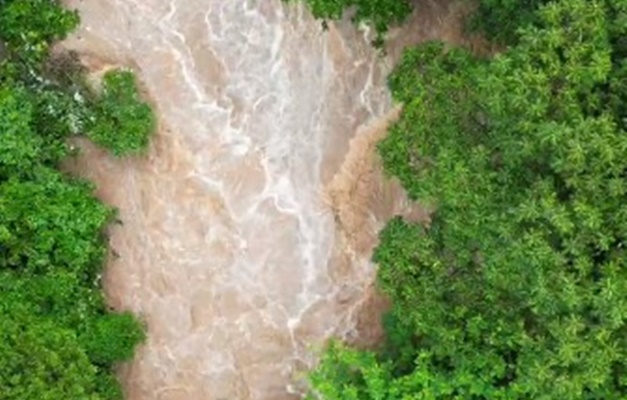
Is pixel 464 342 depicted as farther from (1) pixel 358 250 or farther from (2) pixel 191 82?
(2) pixel 191 82

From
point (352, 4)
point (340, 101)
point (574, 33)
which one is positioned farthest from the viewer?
point (340, 101)

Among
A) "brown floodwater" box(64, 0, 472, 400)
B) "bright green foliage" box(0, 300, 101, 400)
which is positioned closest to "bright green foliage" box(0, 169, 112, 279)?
"bright green foliage" box(0, 300, 101, 400)

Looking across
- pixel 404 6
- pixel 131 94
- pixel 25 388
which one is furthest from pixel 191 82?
pixel 25 388

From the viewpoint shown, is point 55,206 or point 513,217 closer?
point 513,217

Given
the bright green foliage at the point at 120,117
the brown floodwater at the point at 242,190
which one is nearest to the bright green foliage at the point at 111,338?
the brown floodwater at the point at 242,190

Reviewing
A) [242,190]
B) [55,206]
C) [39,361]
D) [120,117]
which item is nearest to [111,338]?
[39,361]

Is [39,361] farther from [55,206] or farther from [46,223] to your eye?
[55,206]

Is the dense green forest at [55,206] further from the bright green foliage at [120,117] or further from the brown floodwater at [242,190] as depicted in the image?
the brown floodwater at [242,190]

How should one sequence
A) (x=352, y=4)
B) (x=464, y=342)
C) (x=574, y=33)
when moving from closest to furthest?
(x=574, y=33), (x=464, y=342), (x=352, y=4)
